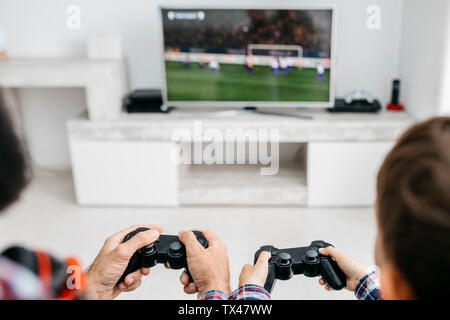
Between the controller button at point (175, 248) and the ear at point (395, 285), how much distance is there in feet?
Result: 1.01

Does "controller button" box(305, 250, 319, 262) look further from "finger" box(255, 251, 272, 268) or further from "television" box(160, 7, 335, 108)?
"television" box(160, 7, 335, 108)

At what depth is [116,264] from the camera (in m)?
0.67

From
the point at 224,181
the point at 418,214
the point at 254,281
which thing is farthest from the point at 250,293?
the point at 224,181

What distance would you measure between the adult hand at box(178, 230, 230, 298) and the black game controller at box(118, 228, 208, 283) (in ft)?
0.03

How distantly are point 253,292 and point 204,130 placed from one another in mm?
1962

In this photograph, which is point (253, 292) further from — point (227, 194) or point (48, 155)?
point (48, 155)

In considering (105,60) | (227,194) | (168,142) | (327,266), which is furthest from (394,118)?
(327,266)

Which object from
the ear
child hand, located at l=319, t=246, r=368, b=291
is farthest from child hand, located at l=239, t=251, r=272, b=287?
the ear

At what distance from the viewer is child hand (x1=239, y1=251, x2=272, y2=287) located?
643 millimetres

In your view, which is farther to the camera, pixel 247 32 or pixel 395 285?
pixel 247 32

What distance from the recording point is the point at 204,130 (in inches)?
99.7

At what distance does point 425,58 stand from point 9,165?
8.29 ft

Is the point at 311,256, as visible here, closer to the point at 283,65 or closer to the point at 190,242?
the point at 190,242

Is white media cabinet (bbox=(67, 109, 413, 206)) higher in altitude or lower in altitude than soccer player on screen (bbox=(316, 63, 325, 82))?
lower
